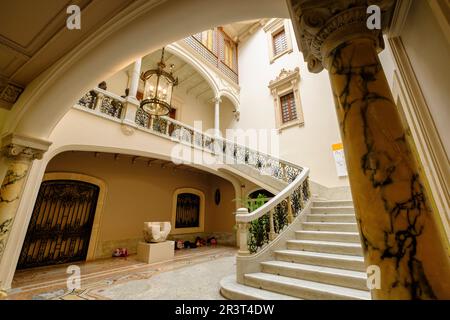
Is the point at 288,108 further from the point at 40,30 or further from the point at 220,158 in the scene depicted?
the point at 40,30

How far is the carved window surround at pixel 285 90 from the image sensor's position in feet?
29.0

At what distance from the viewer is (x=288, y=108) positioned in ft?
30.9

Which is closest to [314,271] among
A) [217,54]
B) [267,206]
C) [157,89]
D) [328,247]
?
[328,247]

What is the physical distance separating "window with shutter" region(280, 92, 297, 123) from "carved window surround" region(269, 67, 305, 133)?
0.15 metres

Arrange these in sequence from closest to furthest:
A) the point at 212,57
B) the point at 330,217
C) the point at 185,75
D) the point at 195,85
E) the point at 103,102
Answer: the point at 330,217
the point at 103,102
the point at 185,75
the point at 212,57
the point at 195,85

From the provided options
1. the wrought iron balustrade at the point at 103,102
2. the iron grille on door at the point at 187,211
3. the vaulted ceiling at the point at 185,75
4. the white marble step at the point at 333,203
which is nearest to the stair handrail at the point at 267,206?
the white marble step at the point at 333,203

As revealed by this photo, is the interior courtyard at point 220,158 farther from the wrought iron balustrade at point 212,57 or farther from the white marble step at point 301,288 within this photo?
the wrought iron balustrade at point 212,57

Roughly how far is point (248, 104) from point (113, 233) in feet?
27.6

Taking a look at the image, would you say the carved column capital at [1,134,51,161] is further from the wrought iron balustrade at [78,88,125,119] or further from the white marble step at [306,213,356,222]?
the white marble step at [306,213,356,222]

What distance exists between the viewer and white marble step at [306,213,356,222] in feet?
14.4

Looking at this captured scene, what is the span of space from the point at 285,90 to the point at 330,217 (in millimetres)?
6792

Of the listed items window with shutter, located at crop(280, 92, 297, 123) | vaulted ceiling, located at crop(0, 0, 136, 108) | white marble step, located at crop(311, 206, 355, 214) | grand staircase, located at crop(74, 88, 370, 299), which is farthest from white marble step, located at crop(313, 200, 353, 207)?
vaulted ceiling, located at crop(0, 0, 136, 108)
